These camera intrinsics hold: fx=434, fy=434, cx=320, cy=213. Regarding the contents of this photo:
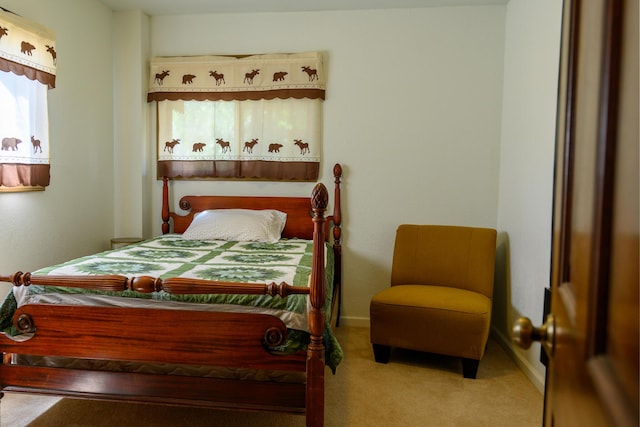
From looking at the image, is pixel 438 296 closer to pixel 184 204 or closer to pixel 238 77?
pixel 184 204

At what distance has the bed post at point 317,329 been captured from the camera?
165 centimetres

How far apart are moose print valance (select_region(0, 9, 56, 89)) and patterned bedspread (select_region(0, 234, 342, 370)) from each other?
1.15 meters

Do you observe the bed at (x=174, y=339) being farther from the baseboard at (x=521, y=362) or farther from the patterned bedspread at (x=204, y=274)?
the baseboard at (x=521, y=362)

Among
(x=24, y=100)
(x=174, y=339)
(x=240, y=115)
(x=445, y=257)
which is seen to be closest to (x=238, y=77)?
(x=240, y=115)

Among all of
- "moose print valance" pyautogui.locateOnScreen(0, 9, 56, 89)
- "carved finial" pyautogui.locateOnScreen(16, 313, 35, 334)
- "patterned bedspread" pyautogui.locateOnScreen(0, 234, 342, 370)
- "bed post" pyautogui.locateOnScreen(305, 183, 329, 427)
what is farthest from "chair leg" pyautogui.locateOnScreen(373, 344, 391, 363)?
"moose print valance" pyautogui.locateOnScreen(0, 9, 56, 89)

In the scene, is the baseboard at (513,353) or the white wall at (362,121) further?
the white wall at (362,121)

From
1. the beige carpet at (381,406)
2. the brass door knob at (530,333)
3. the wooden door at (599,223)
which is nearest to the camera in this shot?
the wooden door at (599,223)

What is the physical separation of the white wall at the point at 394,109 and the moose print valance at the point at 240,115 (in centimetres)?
13

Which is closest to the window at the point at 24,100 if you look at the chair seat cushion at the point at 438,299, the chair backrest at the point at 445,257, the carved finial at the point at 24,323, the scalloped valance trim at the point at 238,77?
the scalloped valance trim at the point at 238,77

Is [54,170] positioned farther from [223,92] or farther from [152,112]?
[223,92]

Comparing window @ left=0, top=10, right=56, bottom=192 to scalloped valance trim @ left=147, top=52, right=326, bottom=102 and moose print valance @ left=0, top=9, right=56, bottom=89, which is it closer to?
moose print valance @ left=0, top=9, right=56, bottom=89

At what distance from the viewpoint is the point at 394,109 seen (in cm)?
336

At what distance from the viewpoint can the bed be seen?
5.50ft

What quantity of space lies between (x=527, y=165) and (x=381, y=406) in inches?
66.5
